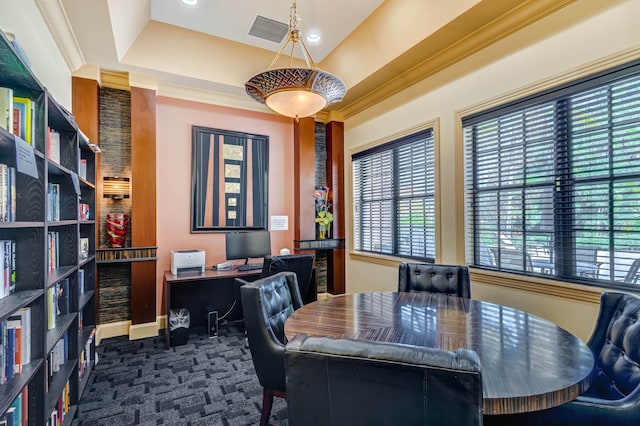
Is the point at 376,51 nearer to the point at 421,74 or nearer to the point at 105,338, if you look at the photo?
the point at 421,74

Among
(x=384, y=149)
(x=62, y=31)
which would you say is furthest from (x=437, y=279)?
(x=62, y=31)

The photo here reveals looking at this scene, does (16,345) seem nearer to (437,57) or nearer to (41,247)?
(41,247)

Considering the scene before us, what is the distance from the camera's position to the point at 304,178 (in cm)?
480

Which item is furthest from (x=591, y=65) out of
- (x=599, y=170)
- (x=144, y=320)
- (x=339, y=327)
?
(x=144, y=320)

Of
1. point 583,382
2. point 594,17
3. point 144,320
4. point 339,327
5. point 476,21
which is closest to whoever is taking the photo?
point 583,382

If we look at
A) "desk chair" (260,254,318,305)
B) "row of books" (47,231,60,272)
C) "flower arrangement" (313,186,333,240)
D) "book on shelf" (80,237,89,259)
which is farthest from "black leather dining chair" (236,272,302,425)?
"flower arrangement" (313,186,333,240)

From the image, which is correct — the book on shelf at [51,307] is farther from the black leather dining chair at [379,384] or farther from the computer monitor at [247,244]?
the computer monitor at [247,244]

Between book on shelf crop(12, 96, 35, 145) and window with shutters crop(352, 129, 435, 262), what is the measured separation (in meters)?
3.34

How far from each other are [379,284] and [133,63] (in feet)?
13.1

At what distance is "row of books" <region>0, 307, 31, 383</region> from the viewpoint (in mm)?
1320

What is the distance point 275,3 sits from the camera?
10.6 ft

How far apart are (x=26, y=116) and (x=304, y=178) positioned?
3.49 m

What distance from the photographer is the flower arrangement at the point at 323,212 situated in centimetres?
495

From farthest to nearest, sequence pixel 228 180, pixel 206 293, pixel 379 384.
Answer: pixel 228 180, pixel 206 293, pixel 379 384
